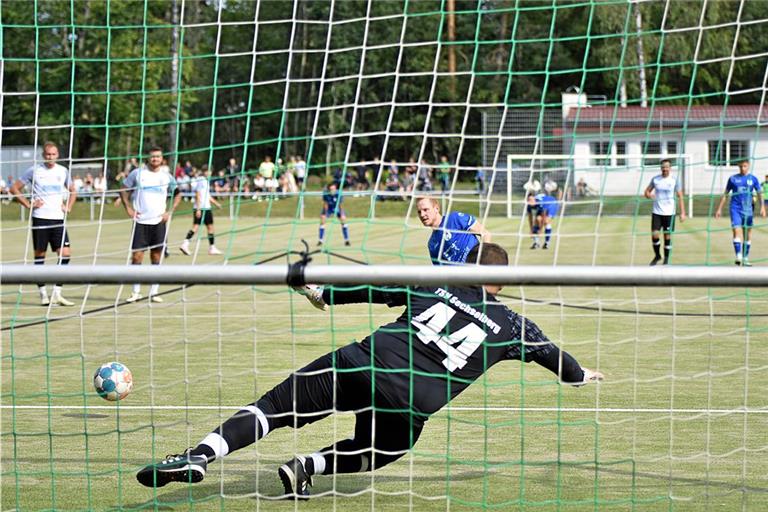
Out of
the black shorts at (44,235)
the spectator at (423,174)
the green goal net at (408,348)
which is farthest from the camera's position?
the black shorts at (44,235)

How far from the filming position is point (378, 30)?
15070 mm

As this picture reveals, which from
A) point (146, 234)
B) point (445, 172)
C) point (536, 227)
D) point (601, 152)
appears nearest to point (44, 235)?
point (146, 234)

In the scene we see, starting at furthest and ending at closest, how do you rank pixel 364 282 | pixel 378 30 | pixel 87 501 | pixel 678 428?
1. pixel 378 30
2. pixel 678 428
3. pixel 87 501
4. pixel 364 282

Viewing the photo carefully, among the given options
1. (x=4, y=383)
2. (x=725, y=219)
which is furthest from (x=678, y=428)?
(x=725, y=219)

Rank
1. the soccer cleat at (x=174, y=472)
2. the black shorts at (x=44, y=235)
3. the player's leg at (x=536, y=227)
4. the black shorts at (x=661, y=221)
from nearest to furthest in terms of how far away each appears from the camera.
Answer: the soccer cleat at (x=174, y=472), the black shorts at (x=44, y=235), the black shorts at (x=661, y=221), the player's leg at (x=536, y=227)

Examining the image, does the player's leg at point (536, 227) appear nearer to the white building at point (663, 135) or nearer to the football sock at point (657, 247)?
the white building at point (663, 135)

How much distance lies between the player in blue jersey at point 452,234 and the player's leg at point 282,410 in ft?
7.70

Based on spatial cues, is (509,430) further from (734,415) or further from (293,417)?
(293,417)

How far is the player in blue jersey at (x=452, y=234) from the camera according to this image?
314 inches

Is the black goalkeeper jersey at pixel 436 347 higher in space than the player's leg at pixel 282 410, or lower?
higher

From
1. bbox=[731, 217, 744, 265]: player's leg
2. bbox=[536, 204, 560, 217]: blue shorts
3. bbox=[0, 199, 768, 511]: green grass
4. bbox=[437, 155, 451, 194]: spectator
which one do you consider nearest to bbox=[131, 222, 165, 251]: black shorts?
bbox=[0, 199, 768, 511]: green grass

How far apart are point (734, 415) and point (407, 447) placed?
3.31 m

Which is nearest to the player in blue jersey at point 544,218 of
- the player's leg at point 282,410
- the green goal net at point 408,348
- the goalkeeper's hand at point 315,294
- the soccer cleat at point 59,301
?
the green goal net at point 408,348

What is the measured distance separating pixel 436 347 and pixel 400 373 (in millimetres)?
225
